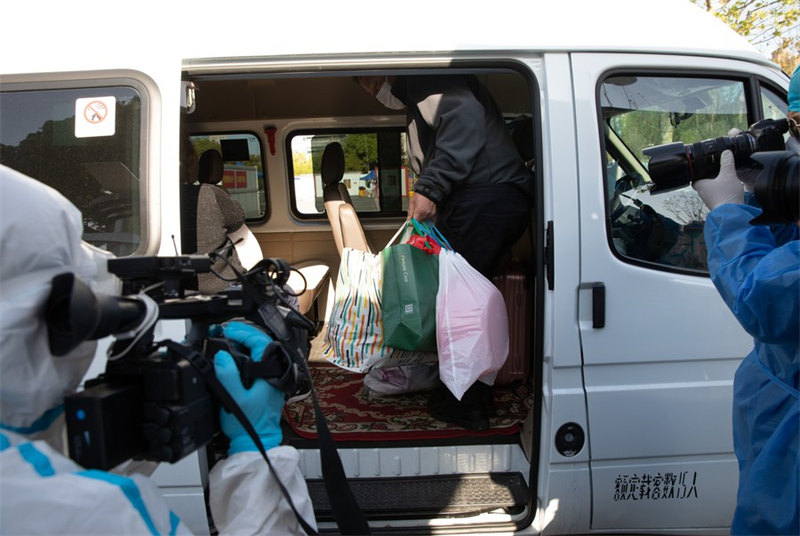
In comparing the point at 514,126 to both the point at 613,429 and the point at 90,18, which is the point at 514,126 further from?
the point at 90,18

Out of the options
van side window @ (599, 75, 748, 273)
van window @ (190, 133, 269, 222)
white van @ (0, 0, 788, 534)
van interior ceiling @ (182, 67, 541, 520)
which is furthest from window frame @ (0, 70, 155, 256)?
van window @ (190, 133, 269, 222)

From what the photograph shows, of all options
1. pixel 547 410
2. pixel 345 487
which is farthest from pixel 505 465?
pixel 345 487

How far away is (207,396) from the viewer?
106 centimetres

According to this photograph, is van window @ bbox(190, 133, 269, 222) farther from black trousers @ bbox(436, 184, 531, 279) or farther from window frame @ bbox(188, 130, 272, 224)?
black trousers @ bbox(436, 184, 531, 279)

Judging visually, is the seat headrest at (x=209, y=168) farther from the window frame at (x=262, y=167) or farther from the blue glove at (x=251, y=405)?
the blue glove at (x=251, y=405)

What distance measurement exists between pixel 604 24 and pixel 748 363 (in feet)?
4.46

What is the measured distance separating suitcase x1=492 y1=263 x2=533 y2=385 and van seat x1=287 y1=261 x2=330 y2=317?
4.77 feet

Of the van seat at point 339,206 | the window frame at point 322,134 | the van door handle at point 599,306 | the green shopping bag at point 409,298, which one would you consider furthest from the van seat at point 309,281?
the van door handle at point 599,306

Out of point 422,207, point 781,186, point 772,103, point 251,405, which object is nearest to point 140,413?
point 251,405

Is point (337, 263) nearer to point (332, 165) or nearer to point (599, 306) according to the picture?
point (332, 165)

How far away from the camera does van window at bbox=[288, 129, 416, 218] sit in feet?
15.1

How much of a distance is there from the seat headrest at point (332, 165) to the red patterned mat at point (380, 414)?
1.55m

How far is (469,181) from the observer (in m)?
2.66

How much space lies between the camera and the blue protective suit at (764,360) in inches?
48.8
